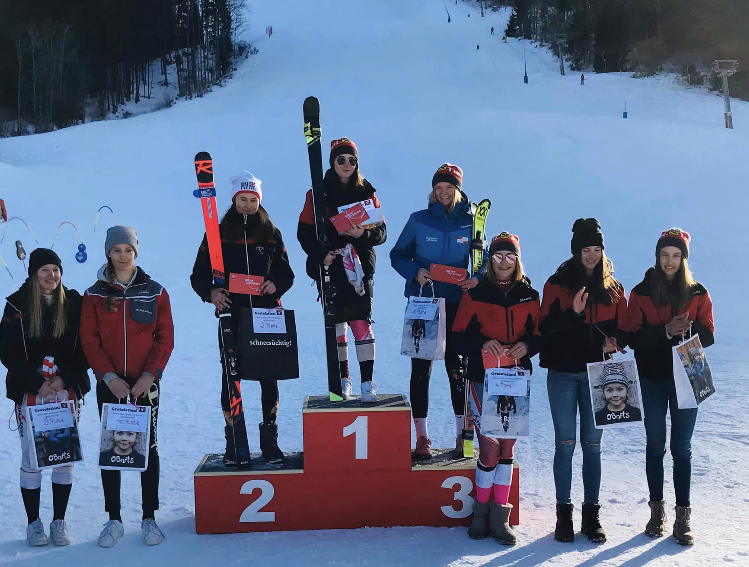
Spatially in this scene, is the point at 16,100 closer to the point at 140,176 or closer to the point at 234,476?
the point at 140,176

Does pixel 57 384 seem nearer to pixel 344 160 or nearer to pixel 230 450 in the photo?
pixel 230 450

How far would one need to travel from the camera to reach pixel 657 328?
3195 mm

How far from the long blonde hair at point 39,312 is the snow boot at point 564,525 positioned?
7.92ft

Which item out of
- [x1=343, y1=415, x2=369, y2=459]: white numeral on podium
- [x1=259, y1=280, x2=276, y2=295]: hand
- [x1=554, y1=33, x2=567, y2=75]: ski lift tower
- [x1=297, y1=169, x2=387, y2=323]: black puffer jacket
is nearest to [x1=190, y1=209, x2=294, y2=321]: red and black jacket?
[x1=259, y1=280, x2=276, y2=295]: hand

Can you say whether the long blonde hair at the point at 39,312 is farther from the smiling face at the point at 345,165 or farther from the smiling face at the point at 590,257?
the smiling face at the point at 590,257

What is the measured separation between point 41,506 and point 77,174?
12.6 meters

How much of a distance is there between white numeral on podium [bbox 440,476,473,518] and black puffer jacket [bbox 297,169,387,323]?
0.93 meters

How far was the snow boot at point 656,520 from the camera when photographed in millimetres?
3262

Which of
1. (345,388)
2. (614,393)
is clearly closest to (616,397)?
(614,393)

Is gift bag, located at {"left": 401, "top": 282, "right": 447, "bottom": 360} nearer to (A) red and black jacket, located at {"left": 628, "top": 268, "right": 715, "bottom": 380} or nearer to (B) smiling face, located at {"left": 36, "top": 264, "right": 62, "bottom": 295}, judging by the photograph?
(A) red and black jacket, located at {"left": 628, "top": 268, "right": 715, "bottom": 380}

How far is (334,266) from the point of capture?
3.72 metres

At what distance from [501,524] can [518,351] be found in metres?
0.80

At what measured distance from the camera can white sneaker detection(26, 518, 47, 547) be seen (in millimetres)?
3211

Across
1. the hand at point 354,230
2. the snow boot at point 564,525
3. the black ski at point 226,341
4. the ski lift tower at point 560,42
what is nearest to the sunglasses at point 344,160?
the hand at point 354,230
